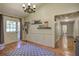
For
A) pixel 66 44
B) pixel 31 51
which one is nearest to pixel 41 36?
pixel 31 51

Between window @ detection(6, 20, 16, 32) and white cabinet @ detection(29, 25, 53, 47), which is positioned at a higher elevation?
window @ detection(6, 20, 16, 32)

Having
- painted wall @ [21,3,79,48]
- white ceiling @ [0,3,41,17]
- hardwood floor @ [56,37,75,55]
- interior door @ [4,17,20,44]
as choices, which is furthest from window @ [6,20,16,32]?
hardwood floor @ [56,37,75,55]

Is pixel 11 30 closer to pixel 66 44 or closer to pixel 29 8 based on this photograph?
pixel 29 8

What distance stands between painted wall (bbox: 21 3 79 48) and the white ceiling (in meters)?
0.11

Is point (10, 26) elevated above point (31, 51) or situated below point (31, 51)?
above

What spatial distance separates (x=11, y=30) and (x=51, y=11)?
0.75 metres

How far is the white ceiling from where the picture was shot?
58.9 inches

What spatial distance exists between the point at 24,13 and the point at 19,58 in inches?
29.5

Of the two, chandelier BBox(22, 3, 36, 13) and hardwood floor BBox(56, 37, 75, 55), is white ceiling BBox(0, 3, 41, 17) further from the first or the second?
hardwood floor BBox(56, 37, 75, 55)

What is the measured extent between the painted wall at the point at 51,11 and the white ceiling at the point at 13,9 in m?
0.11

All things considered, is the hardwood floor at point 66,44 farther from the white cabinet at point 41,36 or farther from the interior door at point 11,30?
the interior door at point 11,30

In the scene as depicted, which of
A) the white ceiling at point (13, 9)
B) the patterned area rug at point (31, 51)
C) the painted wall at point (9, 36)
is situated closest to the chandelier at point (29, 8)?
the white ceiling at point (13, 9)

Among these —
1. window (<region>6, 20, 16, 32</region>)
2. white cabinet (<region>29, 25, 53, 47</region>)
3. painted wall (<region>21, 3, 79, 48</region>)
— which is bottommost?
white cabinet (<region>29, 25, 53, 47</region>)

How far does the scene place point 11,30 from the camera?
1.60m
